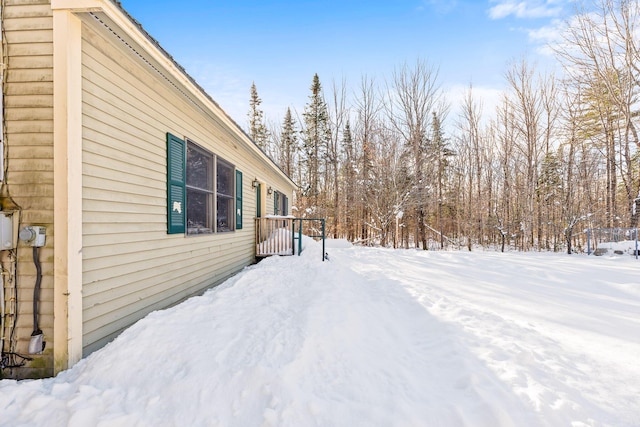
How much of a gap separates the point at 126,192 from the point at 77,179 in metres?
0.57

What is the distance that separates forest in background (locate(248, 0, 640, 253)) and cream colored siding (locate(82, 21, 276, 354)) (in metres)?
12.2

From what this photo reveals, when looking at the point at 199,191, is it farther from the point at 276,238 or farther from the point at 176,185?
the point at 276,238

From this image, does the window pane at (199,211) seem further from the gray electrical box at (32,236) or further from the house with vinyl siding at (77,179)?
the gray electrical box at (32,236)

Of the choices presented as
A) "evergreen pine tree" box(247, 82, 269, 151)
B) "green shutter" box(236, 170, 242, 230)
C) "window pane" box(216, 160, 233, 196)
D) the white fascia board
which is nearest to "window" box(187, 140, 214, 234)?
"window pane" box(216, 160, 233, 196)

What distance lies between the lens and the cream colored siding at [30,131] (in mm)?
2096

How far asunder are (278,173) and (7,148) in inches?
300

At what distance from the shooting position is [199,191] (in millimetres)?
4484

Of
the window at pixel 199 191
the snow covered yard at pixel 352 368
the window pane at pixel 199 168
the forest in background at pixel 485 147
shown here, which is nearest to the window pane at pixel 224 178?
the window at pixel 199 191

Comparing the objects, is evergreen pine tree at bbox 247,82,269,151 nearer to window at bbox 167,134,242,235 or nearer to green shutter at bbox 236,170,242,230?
green shutter at bbox 236,170,242,230

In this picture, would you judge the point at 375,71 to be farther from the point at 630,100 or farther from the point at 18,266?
the point at 18,266

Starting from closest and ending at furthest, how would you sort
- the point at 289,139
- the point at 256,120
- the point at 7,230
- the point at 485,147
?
the point at 7,230
the point at 485,147
the point at 289,139
the point at 256,120

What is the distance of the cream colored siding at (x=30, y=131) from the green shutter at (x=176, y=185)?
1329 millimetres

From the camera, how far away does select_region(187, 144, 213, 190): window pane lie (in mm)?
4258

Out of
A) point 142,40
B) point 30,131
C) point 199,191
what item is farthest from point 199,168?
point 30,131
